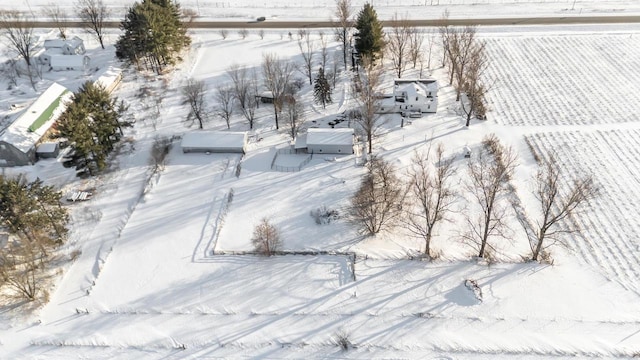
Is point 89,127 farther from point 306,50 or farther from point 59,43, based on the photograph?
point 306,50

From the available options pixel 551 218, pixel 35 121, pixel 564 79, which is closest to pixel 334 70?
pixel 564 79

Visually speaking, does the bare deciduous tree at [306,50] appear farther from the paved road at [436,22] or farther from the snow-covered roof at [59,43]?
the snow-covered roof at [59,43]

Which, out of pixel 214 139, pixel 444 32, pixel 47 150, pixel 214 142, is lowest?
pixel 214 142

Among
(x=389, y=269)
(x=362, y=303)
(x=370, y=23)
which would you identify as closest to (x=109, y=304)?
(x=362, y=303)

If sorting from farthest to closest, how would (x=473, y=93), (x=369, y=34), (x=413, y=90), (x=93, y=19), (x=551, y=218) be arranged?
(x=93, y=19), (x=369, y=34), (x=413, y=90), (x=473, y=93), (x=551, y=218)

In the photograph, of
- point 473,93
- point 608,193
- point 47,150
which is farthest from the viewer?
point 473,93

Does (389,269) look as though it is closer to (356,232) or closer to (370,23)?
(356,232)

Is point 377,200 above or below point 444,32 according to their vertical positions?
below

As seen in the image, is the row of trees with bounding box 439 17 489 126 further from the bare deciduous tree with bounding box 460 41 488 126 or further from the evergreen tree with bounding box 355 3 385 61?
the evergreen tree with bounding box 355 3 385 61

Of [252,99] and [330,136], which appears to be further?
[252,99]
